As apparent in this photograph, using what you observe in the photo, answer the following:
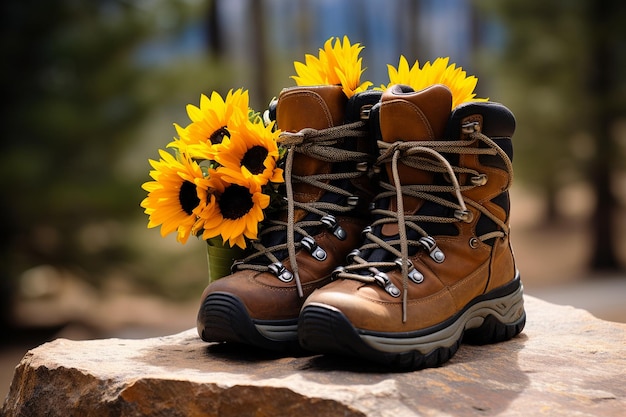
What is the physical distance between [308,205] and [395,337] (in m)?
0.33

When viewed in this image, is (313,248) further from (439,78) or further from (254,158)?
(439,78)

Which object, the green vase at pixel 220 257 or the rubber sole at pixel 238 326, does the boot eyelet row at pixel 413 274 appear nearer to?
the rubber sole at pixel 238 326

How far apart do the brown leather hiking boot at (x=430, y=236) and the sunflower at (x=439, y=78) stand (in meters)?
0.17

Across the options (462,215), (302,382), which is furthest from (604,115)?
(302,382)

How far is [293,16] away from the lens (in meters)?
12.2

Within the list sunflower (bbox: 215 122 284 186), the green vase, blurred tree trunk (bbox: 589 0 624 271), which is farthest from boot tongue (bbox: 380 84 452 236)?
blurred tree trunk (bbox: 589 0 624 271)

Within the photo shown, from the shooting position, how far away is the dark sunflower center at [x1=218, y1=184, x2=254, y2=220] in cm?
147

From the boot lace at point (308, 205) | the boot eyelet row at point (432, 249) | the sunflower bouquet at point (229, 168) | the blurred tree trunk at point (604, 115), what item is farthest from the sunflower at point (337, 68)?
the blurred tree trunk at point (604, 115)

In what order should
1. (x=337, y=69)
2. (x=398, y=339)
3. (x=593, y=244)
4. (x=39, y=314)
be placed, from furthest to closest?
(x=593, y=244) → (x=39, y=314) → (x=337, y=69) → (x=398, y=339)

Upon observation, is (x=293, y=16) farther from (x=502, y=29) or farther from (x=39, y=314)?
(x=39, y=314)

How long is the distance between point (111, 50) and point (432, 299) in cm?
380

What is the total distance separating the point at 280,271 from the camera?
1433 millimetres

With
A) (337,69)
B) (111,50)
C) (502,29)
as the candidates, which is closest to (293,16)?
(502,29)

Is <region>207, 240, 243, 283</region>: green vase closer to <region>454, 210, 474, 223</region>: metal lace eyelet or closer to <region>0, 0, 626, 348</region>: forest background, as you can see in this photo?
<region>454, 210, 474, 223</region>: metal lace eyelet
